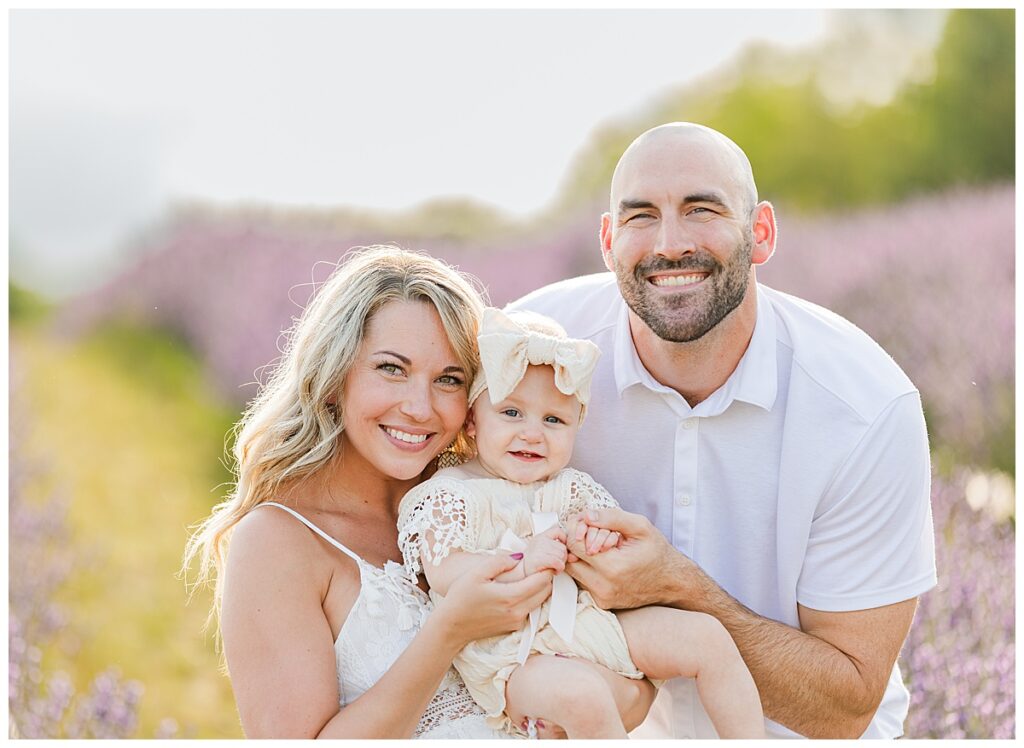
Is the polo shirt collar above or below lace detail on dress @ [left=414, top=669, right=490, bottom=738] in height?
above

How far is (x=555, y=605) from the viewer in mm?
2322

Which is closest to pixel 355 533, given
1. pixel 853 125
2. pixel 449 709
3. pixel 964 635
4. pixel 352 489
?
pixel 352 489

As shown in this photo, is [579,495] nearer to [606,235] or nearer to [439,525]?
[439,525]

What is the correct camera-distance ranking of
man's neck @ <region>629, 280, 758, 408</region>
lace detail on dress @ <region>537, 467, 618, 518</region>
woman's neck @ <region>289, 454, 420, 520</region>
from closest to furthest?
lace detail on dress @ <region>537, 467, 618, 518</region> → woman's neck @ <region>289, 454, 420, 520</region> → man's neck @ <region>629, 280, 758, 408</region>

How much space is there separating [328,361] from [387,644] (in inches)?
24.5

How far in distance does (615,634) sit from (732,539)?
570 millimetres

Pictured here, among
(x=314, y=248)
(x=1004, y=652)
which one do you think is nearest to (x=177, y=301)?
(x=314, y=248)

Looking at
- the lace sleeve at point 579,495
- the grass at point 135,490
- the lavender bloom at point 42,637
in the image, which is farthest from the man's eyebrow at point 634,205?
the grass at point 135,490

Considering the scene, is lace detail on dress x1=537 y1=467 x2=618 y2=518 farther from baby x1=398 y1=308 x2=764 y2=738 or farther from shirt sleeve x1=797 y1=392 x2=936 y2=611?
shirt sleeve x1=797 y1=392 x2=936 y2=611

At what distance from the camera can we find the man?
8.70 feet

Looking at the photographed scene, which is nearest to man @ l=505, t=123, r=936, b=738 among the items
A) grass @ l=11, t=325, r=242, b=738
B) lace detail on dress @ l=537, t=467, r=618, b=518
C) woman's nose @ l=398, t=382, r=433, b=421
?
lace detail on dress @ l=537, t=467, r=618, b=518

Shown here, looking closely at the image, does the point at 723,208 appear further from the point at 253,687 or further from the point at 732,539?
the point at 253,687

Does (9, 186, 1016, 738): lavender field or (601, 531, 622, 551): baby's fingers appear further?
(9, 186, 1016, 738): lavender field

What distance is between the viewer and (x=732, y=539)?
279cm
